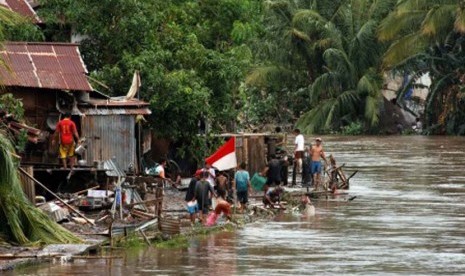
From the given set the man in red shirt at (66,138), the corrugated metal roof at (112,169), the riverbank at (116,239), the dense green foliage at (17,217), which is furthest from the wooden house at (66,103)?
the dense green foliage at (17,217)

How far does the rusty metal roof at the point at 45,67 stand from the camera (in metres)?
24.0

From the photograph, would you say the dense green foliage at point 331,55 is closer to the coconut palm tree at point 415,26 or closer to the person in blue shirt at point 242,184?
the coconut palm tree at point 415,26

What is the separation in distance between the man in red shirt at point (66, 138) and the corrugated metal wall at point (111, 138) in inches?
48.5

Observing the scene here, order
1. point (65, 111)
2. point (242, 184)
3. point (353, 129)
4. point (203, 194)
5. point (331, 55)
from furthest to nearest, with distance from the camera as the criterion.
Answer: point (353, 129) → point (331, 55) → point (65, 111) → point (242, 184) → point (203, 194)

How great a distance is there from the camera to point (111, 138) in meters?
25.5

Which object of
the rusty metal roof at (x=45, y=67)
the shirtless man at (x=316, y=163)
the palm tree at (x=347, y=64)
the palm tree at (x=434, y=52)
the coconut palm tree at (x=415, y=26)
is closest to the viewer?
the rusty metal roof at (x=45, y=67)

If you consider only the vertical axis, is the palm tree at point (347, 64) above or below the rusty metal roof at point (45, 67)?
above

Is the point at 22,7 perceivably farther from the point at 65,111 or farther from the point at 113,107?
the point at 65,111

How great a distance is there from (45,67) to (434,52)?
34955 mm

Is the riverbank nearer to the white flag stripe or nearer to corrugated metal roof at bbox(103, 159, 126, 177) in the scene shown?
the white flag stripe

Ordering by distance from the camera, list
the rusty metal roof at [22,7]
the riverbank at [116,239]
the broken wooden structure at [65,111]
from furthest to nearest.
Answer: the rusty metal roof at [22,7] → the broken wooden structure at [65,111] → the riverbank at [116,239]

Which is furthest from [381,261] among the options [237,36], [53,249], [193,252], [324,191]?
[237,36]

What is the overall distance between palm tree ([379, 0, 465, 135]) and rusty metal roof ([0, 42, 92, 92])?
27.9 m

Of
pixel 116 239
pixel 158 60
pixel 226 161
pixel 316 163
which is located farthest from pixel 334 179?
pixel 116 239
